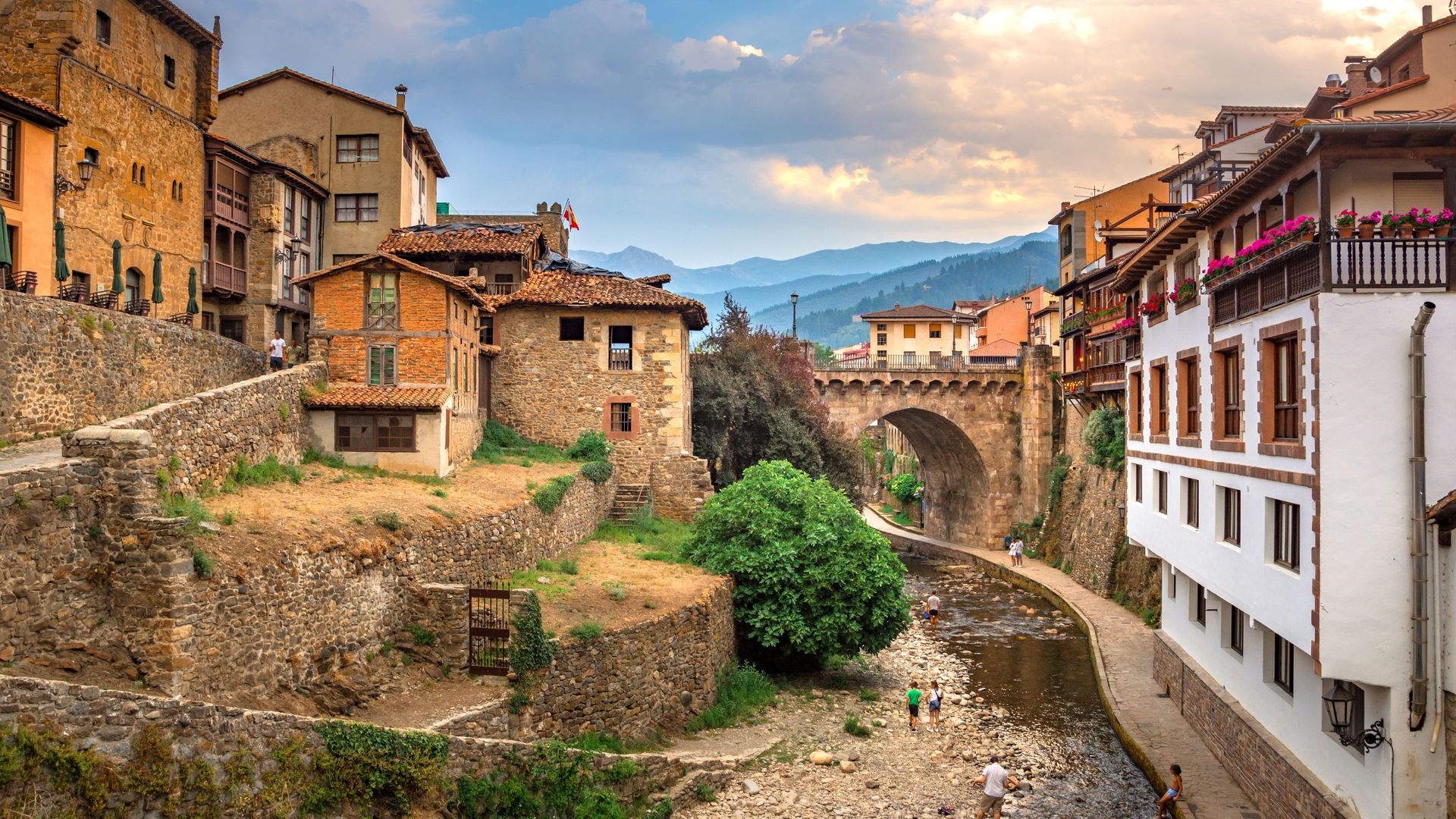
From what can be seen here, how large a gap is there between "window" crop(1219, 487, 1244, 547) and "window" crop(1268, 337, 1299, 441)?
84.6 inches

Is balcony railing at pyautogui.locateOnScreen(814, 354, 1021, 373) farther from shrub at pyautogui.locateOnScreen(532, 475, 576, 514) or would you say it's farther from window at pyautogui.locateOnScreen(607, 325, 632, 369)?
shrub at pyautogui.locateOnScreen(532, 475, 576, 514)

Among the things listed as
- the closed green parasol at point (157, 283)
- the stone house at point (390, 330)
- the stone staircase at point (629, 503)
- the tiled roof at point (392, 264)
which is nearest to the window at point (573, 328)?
the stone staircase at point (629, 503)

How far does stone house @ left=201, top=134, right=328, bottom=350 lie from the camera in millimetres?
29797

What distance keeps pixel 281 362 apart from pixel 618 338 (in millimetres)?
9938

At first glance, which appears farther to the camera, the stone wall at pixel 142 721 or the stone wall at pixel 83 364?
the stone wall at pixel 83 364

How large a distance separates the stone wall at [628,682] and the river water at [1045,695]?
6.38 metres

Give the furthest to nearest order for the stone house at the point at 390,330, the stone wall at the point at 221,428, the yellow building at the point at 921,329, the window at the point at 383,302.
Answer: the yellow building at the point at 921,329 < the window at the point at 383,302 < the stone house at the point at 390,330 < the stone wall at the point at 221,428

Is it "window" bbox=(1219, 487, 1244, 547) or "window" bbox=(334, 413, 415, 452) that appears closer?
"window" bbox=(1219, 487, 1244, 547)

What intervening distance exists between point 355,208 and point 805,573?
76.0ft

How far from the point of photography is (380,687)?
47.3ft

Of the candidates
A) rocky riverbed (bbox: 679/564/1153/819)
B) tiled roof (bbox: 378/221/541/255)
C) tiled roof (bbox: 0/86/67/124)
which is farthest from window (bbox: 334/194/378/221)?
rocky riverbed (bbox: 679/564/1153/819)

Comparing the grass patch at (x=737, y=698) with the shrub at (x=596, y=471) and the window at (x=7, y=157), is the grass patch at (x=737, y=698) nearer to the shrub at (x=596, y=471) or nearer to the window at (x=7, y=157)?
the shrub at (x=596, y=471)

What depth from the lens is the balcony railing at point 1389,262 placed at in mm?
A: 11914

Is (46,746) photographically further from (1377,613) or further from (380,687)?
(1377,613)
